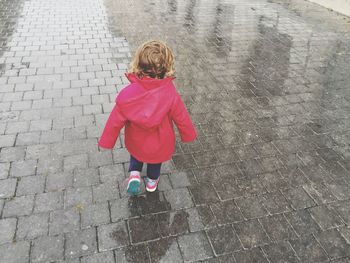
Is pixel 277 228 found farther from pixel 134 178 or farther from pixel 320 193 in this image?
pixel 134 178

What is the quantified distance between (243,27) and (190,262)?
746cm

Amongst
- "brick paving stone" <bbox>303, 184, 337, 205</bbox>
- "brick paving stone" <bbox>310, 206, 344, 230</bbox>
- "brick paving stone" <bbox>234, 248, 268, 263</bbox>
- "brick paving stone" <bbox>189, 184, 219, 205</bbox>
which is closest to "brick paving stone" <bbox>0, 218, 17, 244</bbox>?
"brick paving stone" <bbox>189, 184, 219, 205</bbox>

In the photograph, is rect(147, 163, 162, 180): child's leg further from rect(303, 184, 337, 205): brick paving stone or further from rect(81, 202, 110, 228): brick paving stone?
rect(303, 184, 337, 205): brick paving stone

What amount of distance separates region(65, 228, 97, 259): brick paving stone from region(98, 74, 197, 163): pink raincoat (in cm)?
83

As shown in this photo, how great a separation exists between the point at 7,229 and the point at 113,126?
137cm

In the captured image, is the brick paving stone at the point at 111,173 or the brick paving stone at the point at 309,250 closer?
the brick paving stone at the point at 309,250

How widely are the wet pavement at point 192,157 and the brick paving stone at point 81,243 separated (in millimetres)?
13

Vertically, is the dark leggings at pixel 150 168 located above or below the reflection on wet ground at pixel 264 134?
above

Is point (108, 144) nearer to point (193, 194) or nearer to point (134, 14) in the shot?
point (193, 194)

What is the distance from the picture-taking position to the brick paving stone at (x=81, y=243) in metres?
2.96

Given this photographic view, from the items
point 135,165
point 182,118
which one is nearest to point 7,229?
point 135,165

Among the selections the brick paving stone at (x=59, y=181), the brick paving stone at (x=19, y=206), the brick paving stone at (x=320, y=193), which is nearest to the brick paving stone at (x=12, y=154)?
the brick paving stone at (x=59, y=181)

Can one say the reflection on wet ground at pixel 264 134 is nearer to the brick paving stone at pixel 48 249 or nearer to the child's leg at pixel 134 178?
the child's leg at pixel 134 178

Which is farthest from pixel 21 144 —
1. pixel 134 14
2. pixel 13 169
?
pixel 134 14
